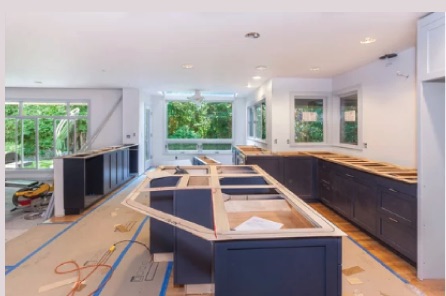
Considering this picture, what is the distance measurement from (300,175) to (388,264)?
2718 mm

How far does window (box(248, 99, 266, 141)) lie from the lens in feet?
24.2

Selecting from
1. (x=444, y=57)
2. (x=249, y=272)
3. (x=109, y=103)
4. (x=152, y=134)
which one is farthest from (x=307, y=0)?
(x=152, y=134)

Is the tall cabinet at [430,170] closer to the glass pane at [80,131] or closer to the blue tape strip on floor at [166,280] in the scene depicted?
the blue tape strip on floor at [166,280]

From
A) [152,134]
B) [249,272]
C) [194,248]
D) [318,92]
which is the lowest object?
[194,248]

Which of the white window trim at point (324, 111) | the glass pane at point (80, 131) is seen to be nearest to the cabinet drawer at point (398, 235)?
the white window trim at point (324, 111)

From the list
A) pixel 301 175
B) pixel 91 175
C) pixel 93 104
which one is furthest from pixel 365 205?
pixel 93 104

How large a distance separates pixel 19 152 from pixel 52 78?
133 inches

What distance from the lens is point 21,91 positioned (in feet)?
27.9

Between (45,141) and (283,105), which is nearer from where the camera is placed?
(283,105)

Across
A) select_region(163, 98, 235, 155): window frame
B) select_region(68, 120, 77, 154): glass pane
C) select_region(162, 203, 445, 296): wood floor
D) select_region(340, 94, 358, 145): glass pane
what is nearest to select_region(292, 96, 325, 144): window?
select_region(340, 94, 358, 145): glass pane

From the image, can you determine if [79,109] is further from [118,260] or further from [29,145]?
[118,260]

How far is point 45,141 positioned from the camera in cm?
874

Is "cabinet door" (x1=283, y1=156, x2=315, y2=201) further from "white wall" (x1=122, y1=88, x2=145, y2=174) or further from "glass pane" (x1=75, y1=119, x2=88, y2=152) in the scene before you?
"glass pane" (x1=75, y1=119, x2=88, y2=152)

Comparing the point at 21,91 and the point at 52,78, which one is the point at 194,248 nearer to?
the point at 52,78
